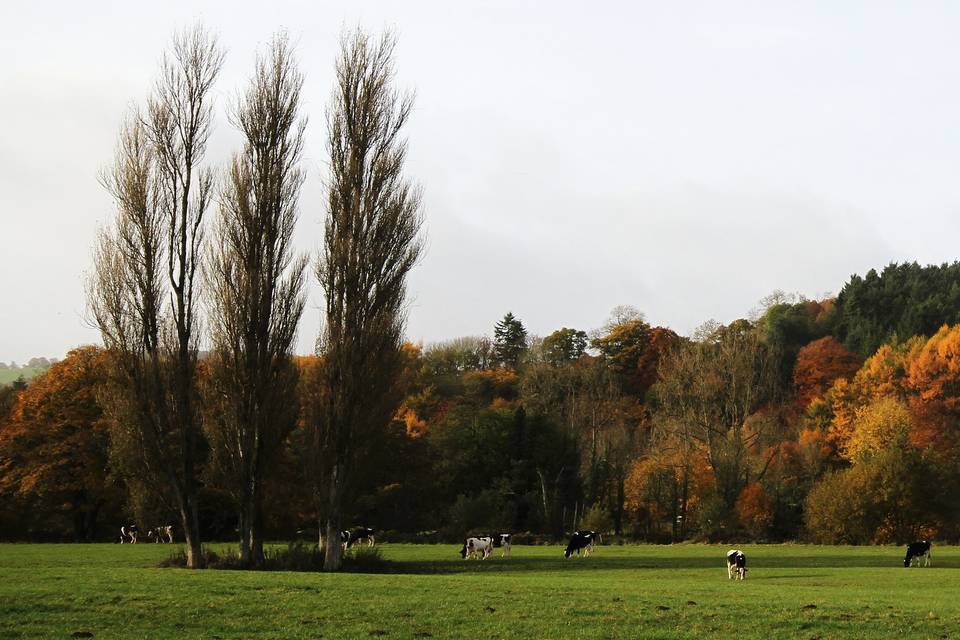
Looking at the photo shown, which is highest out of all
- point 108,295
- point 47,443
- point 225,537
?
point 108,295

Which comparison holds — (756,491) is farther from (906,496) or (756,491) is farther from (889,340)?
(889,340)

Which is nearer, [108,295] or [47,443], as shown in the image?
[108,295]

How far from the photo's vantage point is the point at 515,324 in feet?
324

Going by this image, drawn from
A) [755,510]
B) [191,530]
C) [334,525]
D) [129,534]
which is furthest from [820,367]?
[191,530]

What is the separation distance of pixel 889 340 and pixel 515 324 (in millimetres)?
37774

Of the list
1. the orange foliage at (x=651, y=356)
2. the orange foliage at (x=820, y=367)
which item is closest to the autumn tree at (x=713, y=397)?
the orange foliage at (x=820, y=367)

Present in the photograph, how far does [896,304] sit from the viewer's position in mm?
78812

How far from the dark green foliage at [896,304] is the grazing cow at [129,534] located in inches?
2055

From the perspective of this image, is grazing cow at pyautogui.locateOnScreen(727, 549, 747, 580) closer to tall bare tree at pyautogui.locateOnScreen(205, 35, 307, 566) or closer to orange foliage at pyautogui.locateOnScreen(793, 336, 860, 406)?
tall bare tree at pyautogui.locateOnScreen(205, 35, 307, 566)

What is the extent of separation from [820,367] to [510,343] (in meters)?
32.9

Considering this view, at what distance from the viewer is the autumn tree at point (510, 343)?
314ft

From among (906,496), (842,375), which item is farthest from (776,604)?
(842,375)

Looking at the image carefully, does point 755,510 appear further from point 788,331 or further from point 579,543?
point 788,331

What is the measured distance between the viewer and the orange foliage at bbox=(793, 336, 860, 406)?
7219 cm
